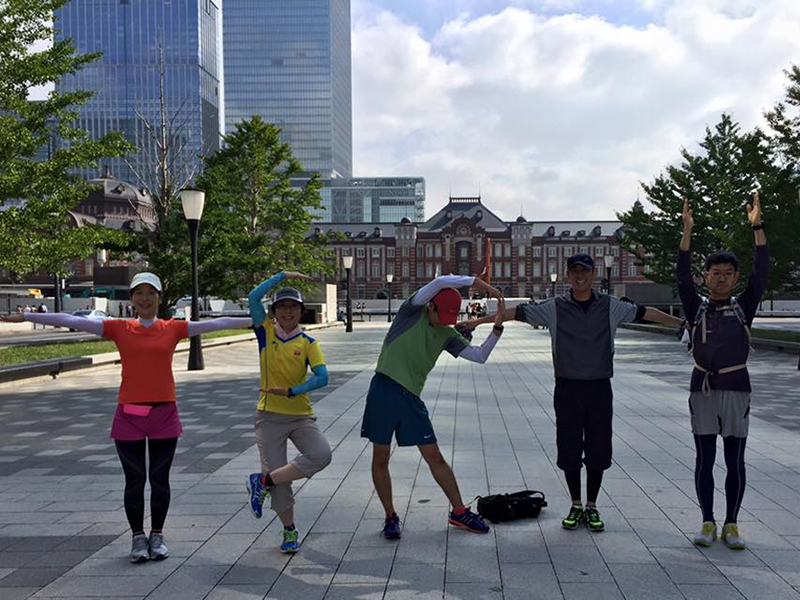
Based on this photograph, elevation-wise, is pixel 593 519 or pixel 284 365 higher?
pixel 284 365

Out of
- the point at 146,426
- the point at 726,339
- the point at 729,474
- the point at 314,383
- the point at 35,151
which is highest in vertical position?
the point at 35,151

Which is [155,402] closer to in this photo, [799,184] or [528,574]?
[528,574]

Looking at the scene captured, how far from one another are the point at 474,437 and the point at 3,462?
4934mm

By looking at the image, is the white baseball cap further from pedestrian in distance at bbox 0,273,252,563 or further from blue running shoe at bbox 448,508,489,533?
blue running shoe at bbox 448,508,489,533

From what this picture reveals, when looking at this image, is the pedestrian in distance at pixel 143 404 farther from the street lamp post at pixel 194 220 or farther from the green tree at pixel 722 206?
the green tree at pixel 722 206

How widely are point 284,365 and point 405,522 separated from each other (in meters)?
1.52

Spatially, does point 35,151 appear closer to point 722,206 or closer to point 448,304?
point 448,304

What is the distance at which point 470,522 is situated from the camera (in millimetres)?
4273

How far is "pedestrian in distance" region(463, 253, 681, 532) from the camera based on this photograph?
4156mm

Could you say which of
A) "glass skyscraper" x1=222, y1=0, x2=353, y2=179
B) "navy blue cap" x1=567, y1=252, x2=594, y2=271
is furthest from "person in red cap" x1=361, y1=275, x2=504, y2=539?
"glass skyscraper" x1=222, y1=0, x2=353, y2=179

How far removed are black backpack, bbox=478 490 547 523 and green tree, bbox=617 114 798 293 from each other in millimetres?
17288

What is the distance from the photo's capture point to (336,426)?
821cm

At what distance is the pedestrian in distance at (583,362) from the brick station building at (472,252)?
95.9 m

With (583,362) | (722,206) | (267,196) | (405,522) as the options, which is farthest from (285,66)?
(583,362)
